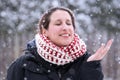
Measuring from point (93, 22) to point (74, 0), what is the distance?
598mm

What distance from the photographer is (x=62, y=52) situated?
11.1 feet

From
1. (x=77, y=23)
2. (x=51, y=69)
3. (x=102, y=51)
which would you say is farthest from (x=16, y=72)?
(x=77, y=23)

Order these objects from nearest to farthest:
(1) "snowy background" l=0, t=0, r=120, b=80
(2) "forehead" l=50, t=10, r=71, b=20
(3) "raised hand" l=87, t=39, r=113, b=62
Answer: (3) "raised hand" l=87, t=39, r=113, b=62 < (2) "forehead" l=50, t=10, r=71, b=20 < (1) "snowy background" l=0, t=0, r=120, b=80

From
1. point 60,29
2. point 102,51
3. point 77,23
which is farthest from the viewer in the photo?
point 77,23

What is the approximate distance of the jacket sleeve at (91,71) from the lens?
10.9 feet

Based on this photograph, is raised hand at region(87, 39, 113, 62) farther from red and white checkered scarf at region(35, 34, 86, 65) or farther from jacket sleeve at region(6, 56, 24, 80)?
jacket sleeve at region(6, 56, 24, 80)

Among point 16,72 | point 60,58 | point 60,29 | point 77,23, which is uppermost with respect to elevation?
point 60,29

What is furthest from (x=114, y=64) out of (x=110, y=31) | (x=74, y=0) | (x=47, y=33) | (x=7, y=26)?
(x=47, y=33)

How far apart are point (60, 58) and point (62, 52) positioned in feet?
0.16

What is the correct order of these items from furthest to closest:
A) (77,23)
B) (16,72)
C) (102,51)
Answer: (77,23) → (16,72) → (102,51)

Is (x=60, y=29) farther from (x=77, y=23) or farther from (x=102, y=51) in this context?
(x=77, y=23)

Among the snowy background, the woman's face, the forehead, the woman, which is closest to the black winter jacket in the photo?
the woman

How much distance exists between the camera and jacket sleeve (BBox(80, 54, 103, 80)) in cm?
333

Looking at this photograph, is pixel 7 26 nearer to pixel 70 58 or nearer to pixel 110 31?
pixel 110 31
